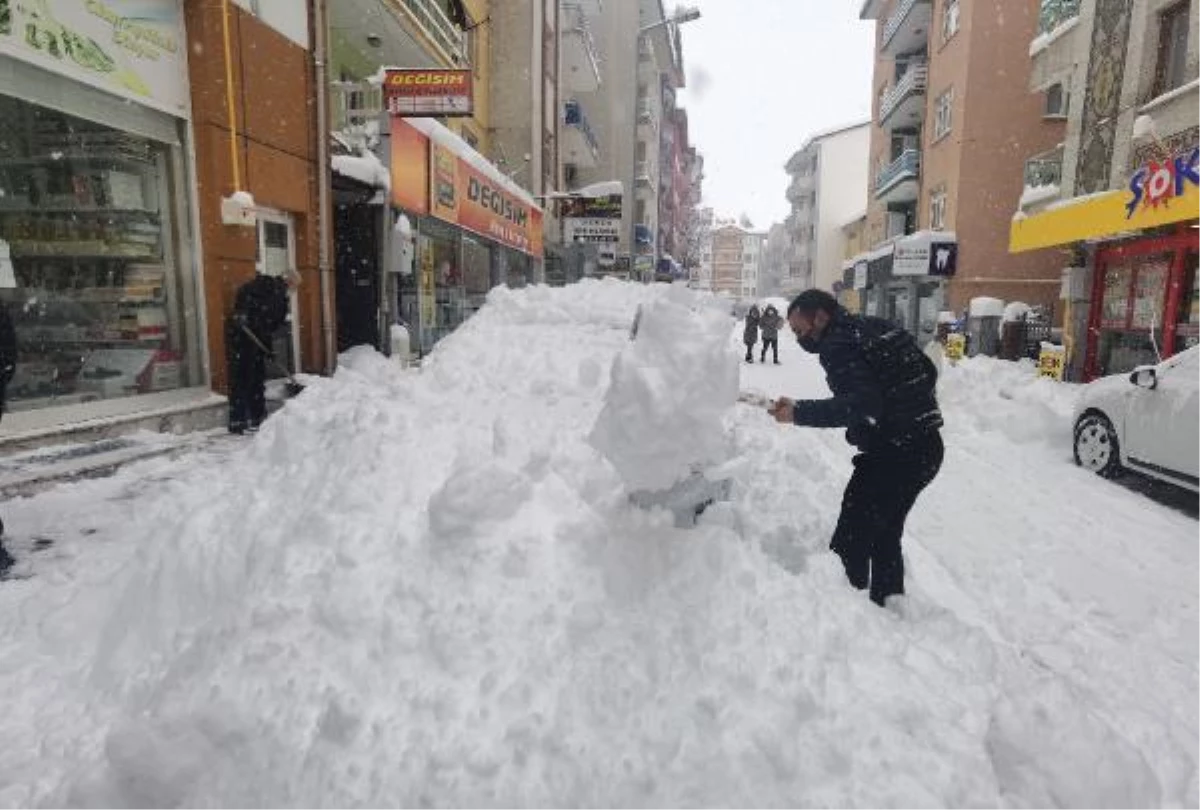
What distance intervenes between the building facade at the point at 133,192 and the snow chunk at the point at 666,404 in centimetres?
491

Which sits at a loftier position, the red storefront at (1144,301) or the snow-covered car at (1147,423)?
Answer: the red storefront at (1144,301)

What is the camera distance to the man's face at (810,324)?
3322mm

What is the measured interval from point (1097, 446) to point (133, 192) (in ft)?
32.8

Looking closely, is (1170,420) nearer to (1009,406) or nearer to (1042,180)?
(1009,406)

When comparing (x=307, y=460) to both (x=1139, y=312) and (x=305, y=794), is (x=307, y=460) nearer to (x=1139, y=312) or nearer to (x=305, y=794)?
(x=305, y=794)

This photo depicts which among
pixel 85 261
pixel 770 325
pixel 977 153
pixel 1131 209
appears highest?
pixel 977 153

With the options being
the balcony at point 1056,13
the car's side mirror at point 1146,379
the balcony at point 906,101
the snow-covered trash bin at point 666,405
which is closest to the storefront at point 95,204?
the snow-covered trash bin at point 666,405

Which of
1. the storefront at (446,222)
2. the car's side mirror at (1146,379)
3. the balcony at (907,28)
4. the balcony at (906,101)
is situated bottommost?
the car's side mirror at (1146,379)

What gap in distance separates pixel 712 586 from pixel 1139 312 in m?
13.7

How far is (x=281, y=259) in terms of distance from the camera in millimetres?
9102

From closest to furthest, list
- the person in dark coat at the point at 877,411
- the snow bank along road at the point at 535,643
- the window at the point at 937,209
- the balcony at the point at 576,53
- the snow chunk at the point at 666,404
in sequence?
the snow bank along road at the point at 535,643 < the snow chunk at the point at 666,404 < the person in dark coat at the point at 877,411 < the window at the point at 937,209 < the balcony at the point at 576,53

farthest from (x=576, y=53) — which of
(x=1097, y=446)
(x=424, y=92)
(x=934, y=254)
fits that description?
(x=1097, y=446)

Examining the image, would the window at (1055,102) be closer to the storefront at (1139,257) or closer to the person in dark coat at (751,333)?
the storefront at (1139,257)

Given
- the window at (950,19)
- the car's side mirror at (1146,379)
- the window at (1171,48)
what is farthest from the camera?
the window at (950,19)
